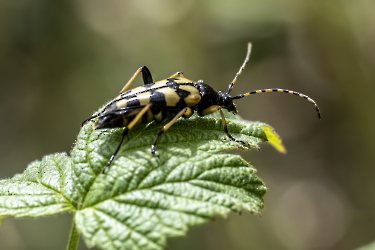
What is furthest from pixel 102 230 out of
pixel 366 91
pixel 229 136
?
pixel 366 91

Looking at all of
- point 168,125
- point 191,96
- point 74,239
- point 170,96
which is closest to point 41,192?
point 74,239

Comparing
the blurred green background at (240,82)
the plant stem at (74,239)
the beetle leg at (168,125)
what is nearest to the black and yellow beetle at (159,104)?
the beetle leg at (168,125)

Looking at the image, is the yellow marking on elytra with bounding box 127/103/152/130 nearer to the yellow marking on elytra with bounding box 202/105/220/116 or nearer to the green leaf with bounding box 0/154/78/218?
the green leaf with bounding box 0/154/78/218

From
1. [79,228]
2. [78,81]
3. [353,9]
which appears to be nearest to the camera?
[79,228]

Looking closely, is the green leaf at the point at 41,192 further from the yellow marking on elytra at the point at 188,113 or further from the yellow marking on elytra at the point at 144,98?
the yellow marking on elytra at the point at 188,113

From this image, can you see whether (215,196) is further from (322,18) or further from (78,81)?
(78,81)

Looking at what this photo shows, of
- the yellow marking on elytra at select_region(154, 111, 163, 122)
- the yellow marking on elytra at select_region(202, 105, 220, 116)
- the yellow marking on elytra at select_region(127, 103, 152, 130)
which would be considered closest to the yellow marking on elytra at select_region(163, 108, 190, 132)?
the yellow marking on elytra at select_region(154, 111, 163, 122)
